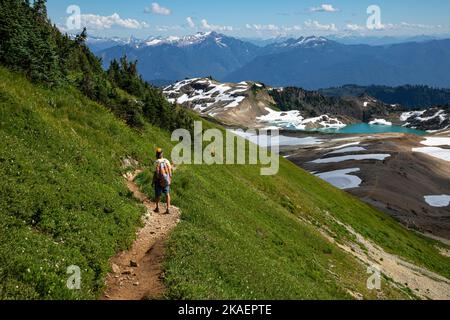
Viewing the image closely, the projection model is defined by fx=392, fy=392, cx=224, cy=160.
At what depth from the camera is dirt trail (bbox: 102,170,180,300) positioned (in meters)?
13.5

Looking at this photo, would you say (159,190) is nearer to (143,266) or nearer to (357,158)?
(143,266)

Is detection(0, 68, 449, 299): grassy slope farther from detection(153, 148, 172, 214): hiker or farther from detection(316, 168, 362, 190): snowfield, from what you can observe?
detection(316, 168, 362, 190): snowfield

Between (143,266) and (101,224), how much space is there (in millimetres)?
2728

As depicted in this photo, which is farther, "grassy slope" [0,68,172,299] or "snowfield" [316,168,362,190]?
"snowfield" [316,168,362,190]

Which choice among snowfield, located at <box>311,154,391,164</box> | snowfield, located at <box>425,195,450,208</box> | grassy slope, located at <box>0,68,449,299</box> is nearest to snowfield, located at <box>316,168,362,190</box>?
snowfield, located at <box>311,154,391,164</box>

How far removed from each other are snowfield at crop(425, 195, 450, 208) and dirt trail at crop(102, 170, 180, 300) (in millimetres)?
107764

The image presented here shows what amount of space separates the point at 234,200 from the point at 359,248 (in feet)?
64.4

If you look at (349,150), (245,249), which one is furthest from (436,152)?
(245,249)

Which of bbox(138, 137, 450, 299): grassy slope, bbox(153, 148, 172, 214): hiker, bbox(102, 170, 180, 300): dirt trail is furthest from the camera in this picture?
bbox(153, 148, 172, 214): hiker

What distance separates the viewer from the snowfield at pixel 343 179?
11969 centimetres

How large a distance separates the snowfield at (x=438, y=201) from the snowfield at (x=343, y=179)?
64.4 ft

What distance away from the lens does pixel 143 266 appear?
15.4m

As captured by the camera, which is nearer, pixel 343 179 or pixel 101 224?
pixel 101 224
